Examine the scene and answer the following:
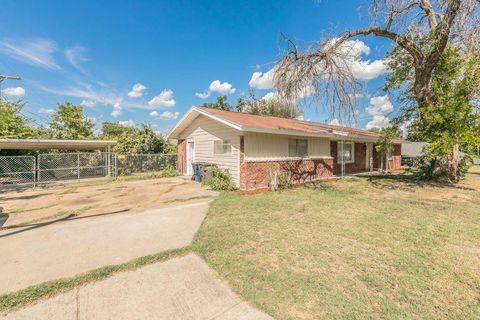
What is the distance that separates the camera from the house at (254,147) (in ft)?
31.3

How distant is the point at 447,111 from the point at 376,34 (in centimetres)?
413

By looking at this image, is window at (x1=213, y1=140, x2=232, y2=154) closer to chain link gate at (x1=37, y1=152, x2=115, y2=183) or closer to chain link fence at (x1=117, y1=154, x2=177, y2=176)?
chain link fence at (x1=117, y1=154, x2=177, y2=176)

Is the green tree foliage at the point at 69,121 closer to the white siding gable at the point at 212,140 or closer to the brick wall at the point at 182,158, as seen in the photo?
the brick wall at the point at 182,158

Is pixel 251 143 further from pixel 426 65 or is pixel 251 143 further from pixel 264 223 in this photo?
pixel 426 65

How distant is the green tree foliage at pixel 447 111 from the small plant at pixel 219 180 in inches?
323

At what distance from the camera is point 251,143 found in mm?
9633

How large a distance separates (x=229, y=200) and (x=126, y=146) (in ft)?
45.2

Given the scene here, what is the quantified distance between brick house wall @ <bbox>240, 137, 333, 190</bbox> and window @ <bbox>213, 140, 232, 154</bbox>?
1.04 m

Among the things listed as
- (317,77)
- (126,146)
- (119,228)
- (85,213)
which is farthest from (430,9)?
(126,146)

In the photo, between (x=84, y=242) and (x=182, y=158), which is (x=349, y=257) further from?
(x=182, y=158)

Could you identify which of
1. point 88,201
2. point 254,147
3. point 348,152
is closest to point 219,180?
point 254,147

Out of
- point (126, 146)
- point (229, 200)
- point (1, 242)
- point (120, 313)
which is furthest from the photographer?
point (126, 146)

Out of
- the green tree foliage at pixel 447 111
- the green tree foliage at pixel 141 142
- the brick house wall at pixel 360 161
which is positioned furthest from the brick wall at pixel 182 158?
the green tree foliage at pixel 447 111

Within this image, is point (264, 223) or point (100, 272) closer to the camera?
point (100, 272)
